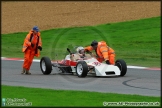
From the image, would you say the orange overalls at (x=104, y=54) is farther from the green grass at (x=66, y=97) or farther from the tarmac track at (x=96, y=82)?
the green grass at (x=66, y=97)

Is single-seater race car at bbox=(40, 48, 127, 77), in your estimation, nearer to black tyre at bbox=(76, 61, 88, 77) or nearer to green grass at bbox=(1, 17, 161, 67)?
black tyre at bbox=(76, 61, 88, 77)

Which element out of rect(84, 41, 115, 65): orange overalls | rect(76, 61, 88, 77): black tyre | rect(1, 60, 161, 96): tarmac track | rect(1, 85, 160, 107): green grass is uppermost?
rect(84, 41, 115, 65): orange overalls

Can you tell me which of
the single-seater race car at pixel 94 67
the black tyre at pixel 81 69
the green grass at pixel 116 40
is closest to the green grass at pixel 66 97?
the black tyre at pixel 81 69

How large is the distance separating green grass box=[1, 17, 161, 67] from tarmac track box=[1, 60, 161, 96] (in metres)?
4.44

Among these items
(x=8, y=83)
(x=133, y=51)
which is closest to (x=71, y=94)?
(x=8, y=83)

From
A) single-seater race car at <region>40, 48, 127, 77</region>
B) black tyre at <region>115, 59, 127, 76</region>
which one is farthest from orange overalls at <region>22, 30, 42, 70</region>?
black tyre at <region>115, 59, 127, 76</region>

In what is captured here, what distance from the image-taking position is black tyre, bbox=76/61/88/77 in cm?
2017

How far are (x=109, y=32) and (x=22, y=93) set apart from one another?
2241 centimetres

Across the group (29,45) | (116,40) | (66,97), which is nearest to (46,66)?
(29,45)

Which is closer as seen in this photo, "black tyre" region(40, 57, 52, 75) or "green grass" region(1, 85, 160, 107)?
"green grass" region(1, 85, 160, 107)

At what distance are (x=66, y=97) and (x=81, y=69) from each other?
16.4 ft

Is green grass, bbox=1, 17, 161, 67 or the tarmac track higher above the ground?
green grass, bbox=1, 17, 161, 67

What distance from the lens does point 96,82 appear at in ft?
63.5

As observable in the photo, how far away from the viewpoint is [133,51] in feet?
101
